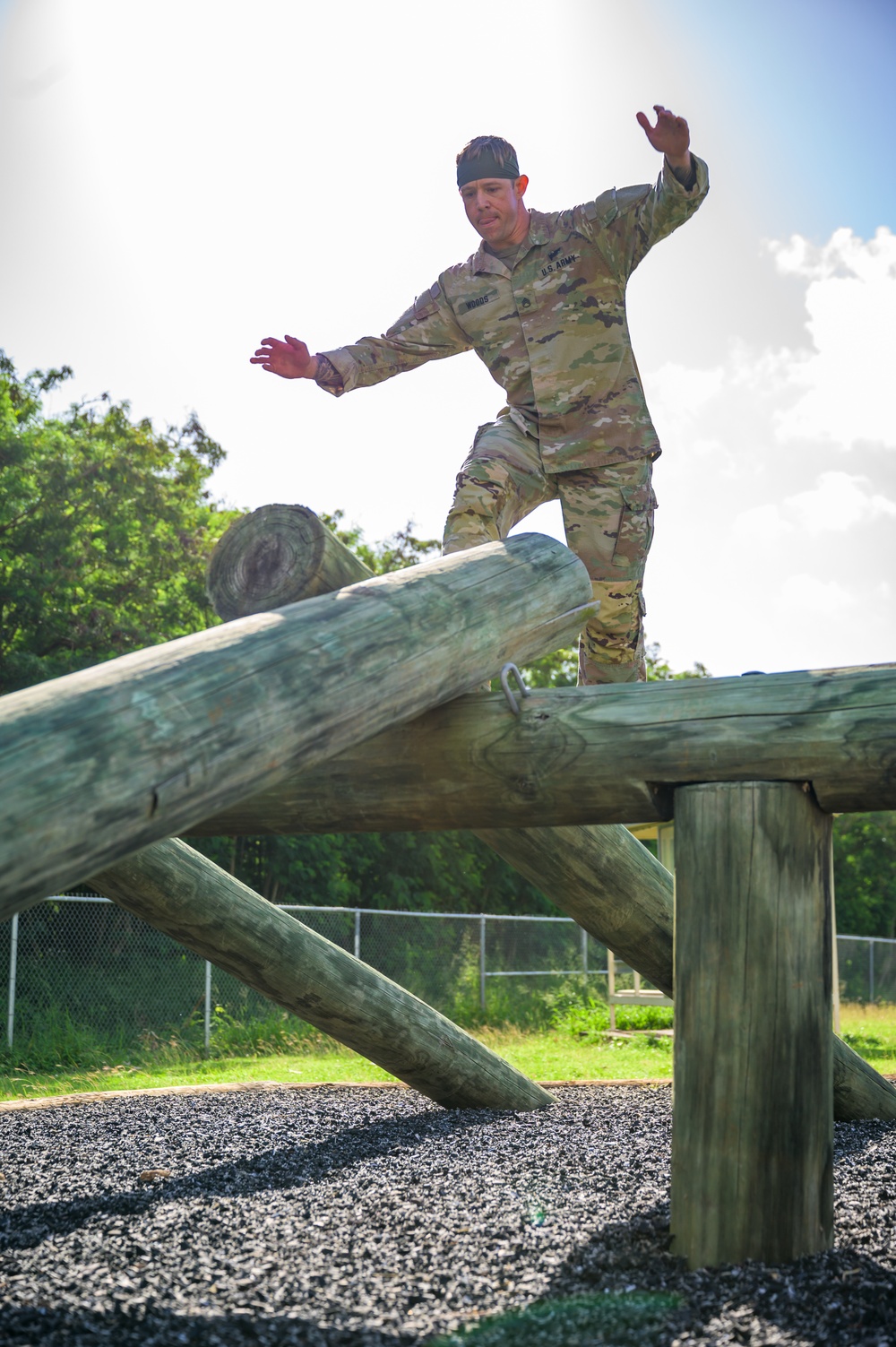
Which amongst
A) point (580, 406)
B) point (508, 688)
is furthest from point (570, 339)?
point (508, 688)

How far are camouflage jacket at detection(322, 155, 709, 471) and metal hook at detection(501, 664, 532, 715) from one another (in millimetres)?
1500

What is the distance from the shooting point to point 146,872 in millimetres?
4223

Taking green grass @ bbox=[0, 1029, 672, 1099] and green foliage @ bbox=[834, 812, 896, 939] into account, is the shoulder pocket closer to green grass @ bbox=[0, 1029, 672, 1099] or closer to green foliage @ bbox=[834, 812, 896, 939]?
green grass @ bbox=[0, 1029, 672, 1099]

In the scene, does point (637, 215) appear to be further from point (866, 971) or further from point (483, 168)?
point (866, 971)

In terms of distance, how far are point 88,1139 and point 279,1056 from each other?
6.91 m

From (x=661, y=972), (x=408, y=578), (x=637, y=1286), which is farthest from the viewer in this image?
(x=661, y=972)

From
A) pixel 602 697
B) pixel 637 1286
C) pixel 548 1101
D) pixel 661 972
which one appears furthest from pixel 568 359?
pixel 548 1101

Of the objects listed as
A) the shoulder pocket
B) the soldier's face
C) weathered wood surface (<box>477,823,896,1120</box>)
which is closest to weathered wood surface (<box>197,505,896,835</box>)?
weathered wood surface (<box>477,823,896,1120</box>)

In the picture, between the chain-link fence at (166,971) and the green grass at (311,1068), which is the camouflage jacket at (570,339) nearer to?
the green grass at (311,1068)

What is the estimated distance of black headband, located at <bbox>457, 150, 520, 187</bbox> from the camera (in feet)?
13.3

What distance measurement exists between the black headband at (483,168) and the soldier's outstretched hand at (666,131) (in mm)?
699

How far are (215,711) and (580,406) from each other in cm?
268

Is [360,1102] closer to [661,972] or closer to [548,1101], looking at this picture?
[548,1101]

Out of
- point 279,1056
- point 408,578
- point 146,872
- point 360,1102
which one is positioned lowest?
point 279,1056
